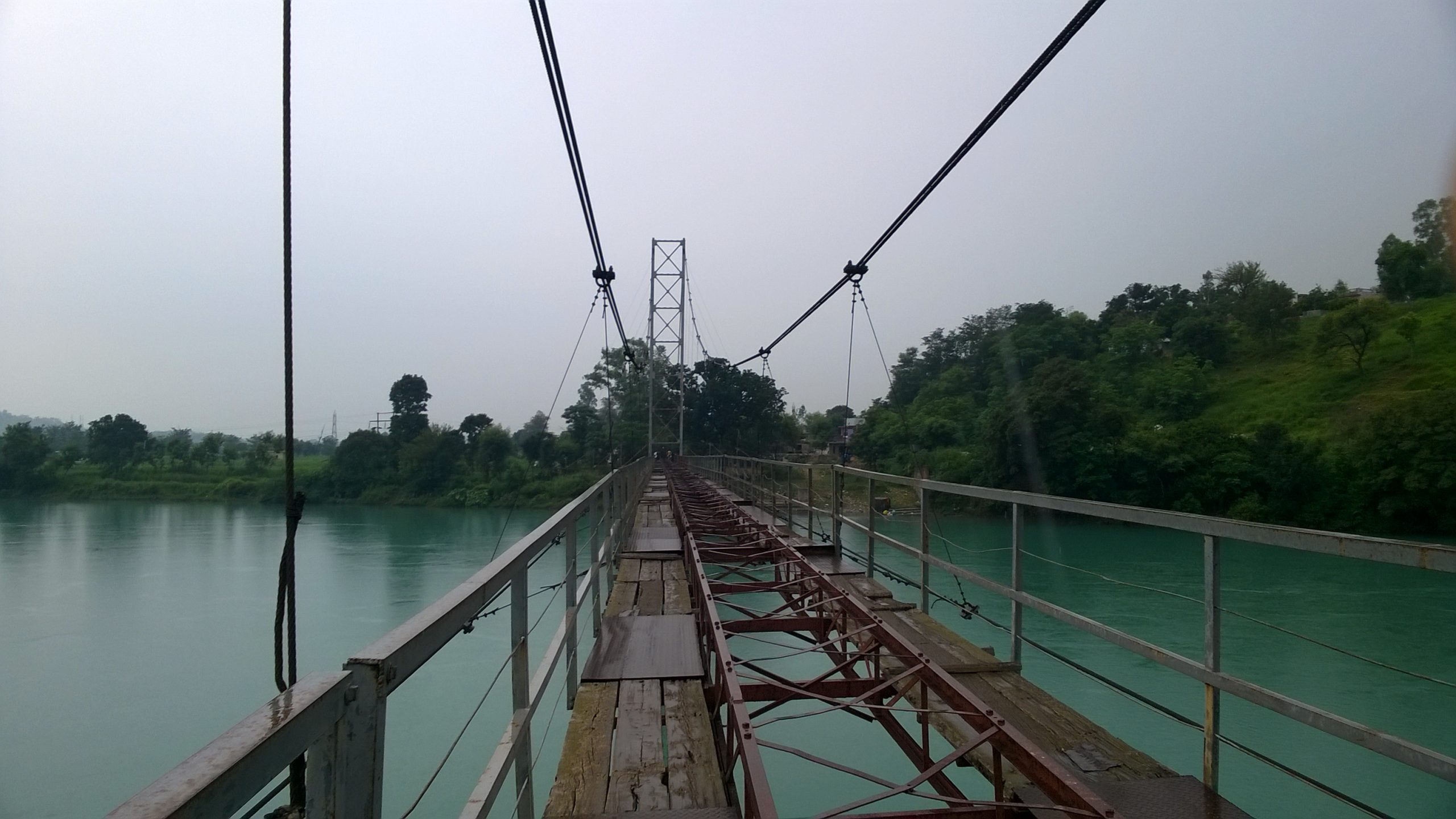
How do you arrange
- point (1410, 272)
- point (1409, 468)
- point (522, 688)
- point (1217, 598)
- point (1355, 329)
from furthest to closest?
point (1410, 272), point (1355, 329), point (1409, 468), point (1217, 598), point (522, 688)

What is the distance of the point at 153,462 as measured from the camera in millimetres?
69438

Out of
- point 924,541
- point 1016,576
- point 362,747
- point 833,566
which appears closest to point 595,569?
point 924,541

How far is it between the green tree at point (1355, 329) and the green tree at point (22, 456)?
3800 inches

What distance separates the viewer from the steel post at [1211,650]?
254 centimetres

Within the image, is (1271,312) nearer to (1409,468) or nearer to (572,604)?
(1409,468)

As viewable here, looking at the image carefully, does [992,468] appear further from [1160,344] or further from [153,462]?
[153,462]

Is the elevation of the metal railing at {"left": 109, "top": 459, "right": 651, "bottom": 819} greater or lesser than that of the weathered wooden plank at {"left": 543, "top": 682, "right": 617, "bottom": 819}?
greater

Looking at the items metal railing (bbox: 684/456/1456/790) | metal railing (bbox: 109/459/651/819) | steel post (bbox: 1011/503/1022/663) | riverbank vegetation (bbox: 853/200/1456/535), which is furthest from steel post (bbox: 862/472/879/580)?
riverbank vegetation (bbox: 853/200/1456/535)

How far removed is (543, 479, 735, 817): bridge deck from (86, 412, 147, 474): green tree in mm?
78954

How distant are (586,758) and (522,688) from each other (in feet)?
3.16

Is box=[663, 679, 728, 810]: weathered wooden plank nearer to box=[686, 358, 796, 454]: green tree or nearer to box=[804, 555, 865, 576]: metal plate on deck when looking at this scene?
box=[804, 555, 865, 576]: metal plate on deck

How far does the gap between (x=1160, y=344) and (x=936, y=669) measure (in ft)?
237

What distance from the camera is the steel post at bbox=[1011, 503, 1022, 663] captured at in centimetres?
384

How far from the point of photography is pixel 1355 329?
52.1 meters
